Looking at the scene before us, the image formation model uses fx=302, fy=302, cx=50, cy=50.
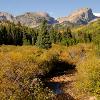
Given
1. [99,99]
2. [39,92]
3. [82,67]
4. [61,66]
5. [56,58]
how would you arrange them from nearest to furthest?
[39,92]
[99,99]
[82,67]
[56,58]
[61,66]

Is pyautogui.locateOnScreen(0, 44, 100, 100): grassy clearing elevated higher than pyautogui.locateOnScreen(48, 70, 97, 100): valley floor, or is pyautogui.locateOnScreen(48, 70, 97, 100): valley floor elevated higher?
pyautogui.locateOnScreen(0, 44, 100, 100): grassy clearing

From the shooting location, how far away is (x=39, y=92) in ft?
99.3

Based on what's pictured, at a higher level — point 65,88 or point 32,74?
point 32,74

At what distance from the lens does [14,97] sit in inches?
1112

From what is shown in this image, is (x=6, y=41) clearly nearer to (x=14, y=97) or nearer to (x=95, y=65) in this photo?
Result: (x=95, y=65)

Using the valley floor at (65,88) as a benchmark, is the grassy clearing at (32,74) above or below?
above

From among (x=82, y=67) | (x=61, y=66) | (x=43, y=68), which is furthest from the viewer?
(x=61, y=66)

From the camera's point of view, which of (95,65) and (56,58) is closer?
(95,65)

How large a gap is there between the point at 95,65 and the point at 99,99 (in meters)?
10.3

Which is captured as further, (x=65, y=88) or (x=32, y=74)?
(x=65, y=88)

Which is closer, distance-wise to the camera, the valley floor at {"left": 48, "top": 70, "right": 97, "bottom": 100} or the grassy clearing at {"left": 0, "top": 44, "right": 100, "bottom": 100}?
the grassy clearing at {"left": 0, "top": 44, "right": 100, "bottom": 100}

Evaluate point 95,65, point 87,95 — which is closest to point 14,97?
point 95,65

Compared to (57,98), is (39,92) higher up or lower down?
higher up

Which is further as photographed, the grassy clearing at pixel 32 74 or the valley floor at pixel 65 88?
the valley floor at pixel 65 88
